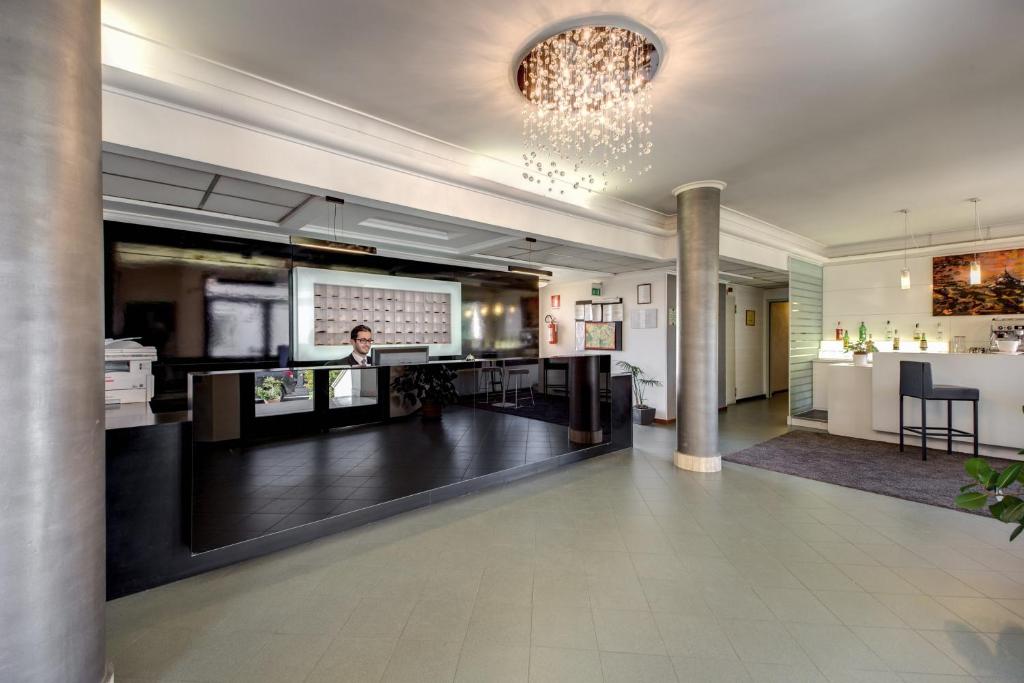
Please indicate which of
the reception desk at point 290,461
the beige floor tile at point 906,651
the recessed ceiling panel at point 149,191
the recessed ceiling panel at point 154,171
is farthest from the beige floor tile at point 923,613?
the recessed ceiling panel at point 149,191

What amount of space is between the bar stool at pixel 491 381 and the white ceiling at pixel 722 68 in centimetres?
206

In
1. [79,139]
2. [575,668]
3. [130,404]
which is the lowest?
[575,668]

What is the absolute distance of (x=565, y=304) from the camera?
977 centimetres

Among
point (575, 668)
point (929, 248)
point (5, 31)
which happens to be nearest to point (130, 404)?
point (5, 31)

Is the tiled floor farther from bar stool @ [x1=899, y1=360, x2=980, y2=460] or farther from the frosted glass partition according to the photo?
the frosted glass partition

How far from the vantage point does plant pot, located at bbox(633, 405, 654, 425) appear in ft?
25.1

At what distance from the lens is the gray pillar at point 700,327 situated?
498 centimetres

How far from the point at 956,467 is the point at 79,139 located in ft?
25.0

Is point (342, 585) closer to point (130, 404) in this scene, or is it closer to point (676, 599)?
point (676, 599)

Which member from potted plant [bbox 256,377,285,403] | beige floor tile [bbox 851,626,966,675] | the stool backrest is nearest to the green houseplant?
beige floor tile [bbox 851,626,966,675]

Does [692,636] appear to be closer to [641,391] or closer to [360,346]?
[360,346]

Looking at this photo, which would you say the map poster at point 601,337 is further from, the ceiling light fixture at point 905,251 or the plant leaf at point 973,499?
the plant leaf at point 973,499

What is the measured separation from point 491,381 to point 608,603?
2238mm

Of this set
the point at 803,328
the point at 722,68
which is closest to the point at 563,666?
the point at 722,68
